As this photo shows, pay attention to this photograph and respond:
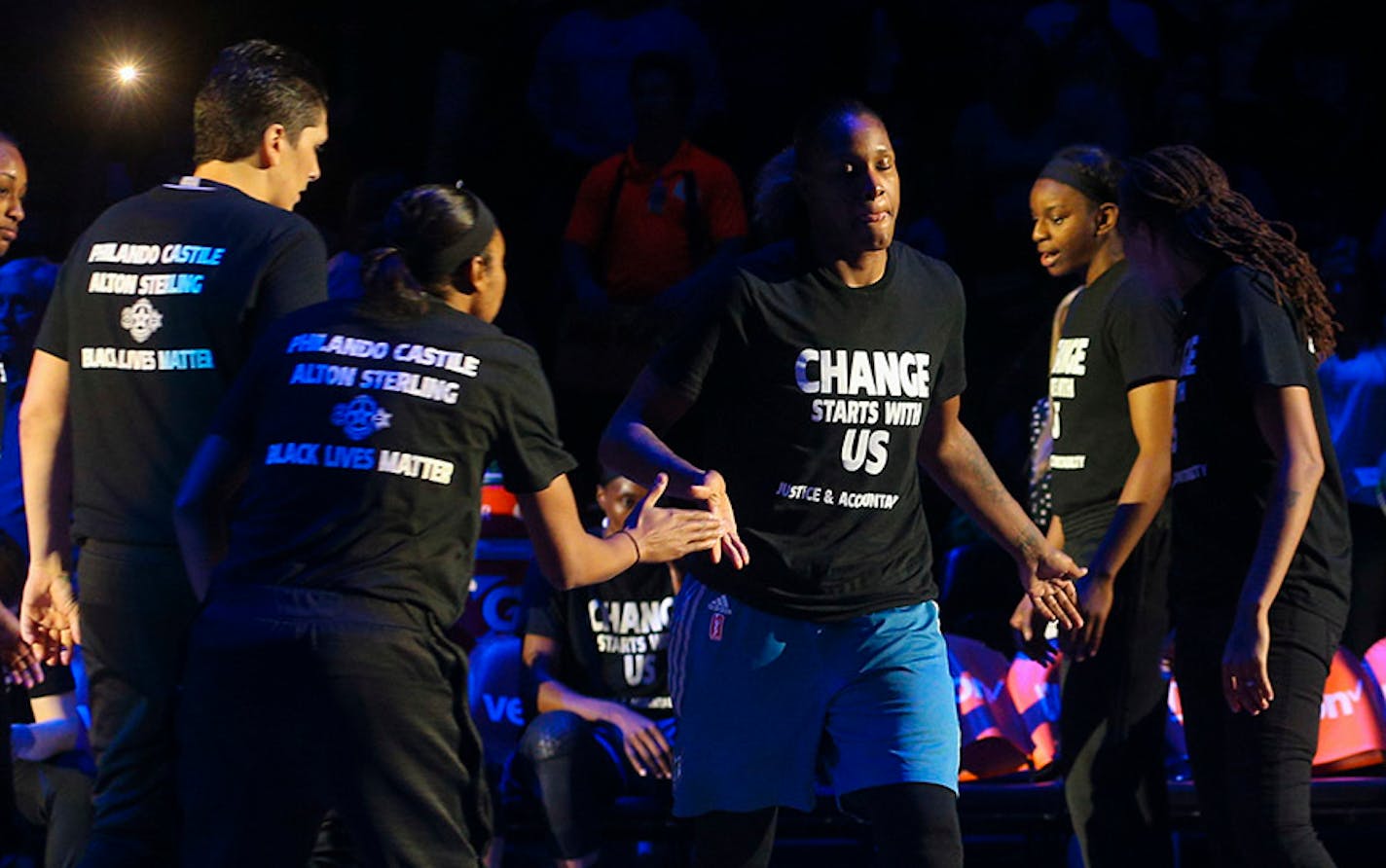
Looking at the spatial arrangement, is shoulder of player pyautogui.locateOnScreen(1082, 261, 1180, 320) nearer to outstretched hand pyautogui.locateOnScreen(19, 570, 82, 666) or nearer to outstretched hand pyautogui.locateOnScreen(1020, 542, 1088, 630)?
outstretched hand pyautogui.locateOnScreen(1020, 542, 1088, 630)

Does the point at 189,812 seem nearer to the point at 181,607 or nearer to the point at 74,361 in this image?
the point at 181,607

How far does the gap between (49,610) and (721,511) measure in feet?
5.31

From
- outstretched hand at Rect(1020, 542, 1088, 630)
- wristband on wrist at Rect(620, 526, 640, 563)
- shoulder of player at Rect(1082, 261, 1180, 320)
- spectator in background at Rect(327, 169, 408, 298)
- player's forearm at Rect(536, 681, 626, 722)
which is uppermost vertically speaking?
spectator in background at Rect(327, 169, 408, 298)

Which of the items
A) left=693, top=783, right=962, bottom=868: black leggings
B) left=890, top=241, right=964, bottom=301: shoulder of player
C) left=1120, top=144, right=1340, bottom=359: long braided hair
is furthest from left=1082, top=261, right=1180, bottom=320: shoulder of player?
left=693, top=783, right=962, bottom=868: black leggings

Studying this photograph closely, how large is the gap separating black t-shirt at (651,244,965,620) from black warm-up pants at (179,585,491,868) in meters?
1.03

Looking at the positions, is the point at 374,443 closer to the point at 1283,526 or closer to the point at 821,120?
the point at 821,120

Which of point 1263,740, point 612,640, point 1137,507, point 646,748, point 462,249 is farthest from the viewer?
point 612,640

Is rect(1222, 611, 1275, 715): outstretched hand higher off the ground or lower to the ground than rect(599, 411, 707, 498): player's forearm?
lower

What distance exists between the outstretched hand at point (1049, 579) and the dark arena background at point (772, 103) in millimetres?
3127

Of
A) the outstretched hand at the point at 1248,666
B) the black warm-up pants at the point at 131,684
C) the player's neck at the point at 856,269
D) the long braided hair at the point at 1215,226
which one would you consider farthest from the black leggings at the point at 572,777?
the long braided hair at the point at 1215,226

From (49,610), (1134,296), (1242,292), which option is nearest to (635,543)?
(49,610)

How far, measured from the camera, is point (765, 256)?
4609 millimetres

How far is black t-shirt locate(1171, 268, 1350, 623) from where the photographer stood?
15.1 ft

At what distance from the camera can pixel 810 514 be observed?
176 inches
